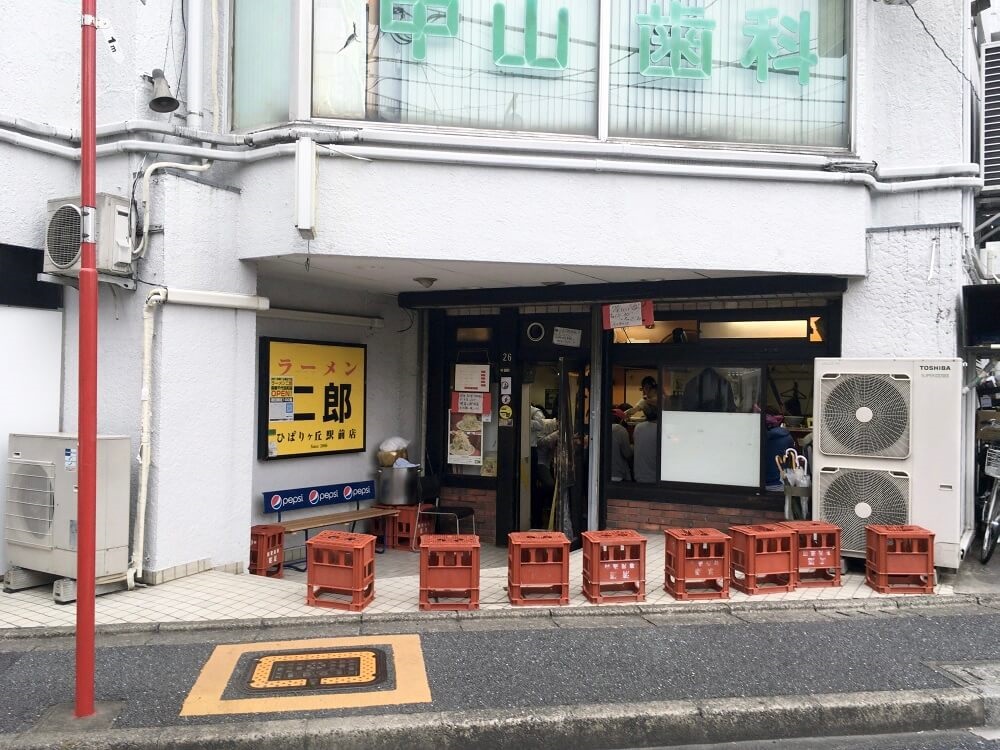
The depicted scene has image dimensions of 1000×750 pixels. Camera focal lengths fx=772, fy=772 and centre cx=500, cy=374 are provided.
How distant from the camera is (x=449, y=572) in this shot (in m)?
6.34

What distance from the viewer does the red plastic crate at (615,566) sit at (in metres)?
6.56

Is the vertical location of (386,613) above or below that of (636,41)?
below

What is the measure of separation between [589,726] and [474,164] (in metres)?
4.95

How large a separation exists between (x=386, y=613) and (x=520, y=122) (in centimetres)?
477

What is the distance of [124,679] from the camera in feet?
16.0

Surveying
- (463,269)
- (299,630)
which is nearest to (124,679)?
(299,630)

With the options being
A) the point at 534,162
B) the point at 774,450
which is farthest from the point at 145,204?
the point at 774,450

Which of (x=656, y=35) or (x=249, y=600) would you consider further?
(x=656, y=35)

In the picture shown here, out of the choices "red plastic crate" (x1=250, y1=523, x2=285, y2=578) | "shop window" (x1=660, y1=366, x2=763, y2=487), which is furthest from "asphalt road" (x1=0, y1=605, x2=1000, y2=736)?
"shop window" (x1=660, y1=366, x2=763, y2=487)

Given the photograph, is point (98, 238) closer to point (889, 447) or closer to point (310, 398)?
point (310, 398)

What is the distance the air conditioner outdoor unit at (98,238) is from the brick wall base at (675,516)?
6113mm

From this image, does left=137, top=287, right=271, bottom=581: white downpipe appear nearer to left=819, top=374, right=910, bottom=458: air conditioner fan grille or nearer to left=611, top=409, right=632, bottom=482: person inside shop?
left=611, top=409, right=632, bottom=482: person inside shop

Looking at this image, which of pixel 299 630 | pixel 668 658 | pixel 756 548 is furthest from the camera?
pixel 756 548

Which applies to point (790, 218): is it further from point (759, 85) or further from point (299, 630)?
point (299, 630)
